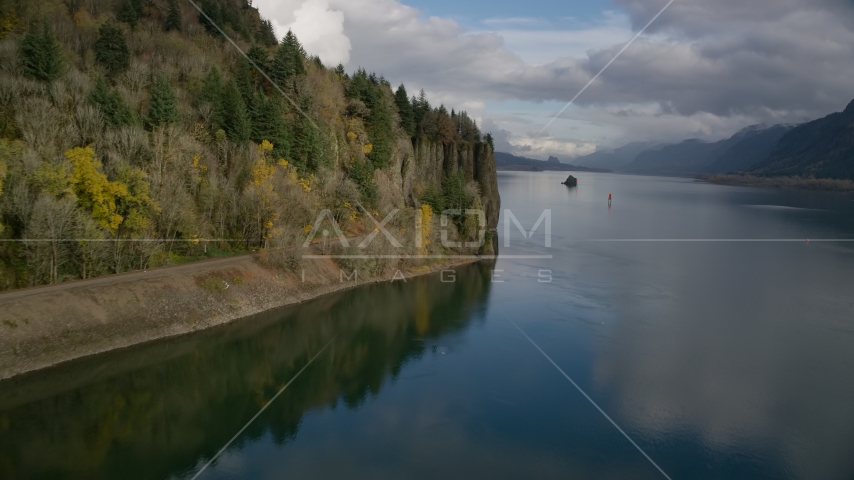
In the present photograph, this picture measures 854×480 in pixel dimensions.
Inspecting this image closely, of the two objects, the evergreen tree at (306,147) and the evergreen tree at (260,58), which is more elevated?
the evergreen tree at (260,58)

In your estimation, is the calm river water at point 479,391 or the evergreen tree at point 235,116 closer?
the calm river water at point 479,391

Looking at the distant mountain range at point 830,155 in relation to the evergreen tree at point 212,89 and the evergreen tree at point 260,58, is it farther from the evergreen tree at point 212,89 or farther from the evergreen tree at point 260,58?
the evergreen tree at point 212,89

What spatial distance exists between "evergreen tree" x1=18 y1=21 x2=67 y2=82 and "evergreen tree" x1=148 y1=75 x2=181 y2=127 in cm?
604

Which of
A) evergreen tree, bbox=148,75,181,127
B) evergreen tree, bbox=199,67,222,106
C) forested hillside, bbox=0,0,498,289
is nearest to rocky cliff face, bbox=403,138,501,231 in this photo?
forested hillside, bbox=0,0,498,289

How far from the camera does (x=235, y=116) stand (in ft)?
140

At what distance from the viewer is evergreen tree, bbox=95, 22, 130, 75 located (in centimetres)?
4203

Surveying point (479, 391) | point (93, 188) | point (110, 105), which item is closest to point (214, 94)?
point (110, 105)

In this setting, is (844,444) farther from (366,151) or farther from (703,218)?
(703,218)

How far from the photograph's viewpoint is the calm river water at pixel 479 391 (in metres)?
18.8

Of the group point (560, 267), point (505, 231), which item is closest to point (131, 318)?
point (560, 267)

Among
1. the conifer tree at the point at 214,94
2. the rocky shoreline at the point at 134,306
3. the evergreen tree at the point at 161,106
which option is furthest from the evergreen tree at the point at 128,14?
the rocky shoreline at the point at 134,306

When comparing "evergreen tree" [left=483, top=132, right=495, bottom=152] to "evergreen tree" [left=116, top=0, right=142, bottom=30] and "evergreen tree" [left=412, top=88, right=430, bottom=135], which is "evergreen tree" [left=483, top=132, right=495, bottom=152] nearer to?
"evergreen tree" [left=412, top=88, right=430, bottom=135]

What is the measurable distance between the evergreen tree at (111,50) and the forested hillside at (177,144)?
0.12m

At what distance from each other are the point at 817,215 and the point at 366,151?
87.9 metres
